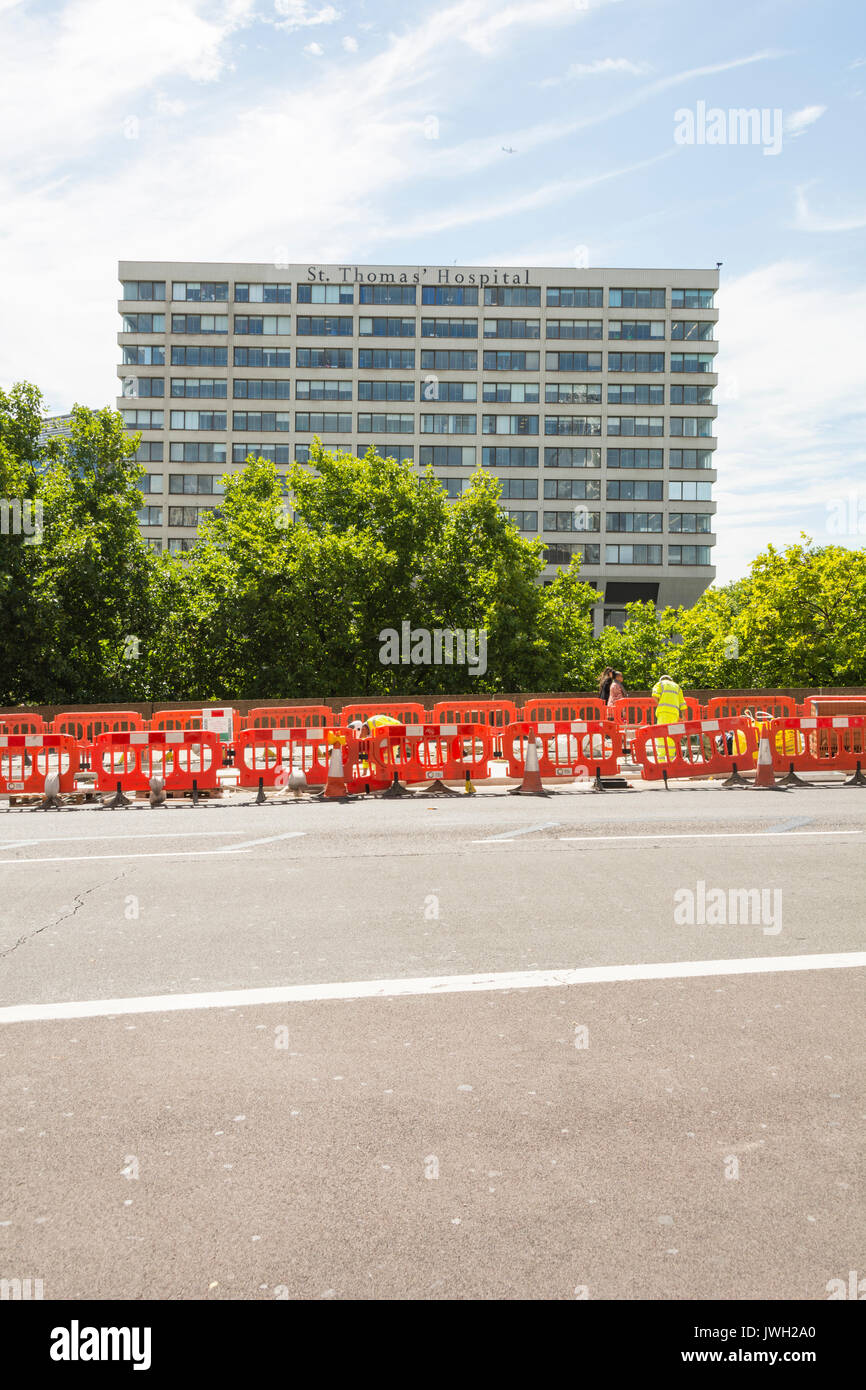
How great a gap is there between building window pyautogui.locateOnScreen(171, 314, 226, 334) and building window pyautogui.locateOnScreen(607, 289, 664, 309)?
31.1 metres

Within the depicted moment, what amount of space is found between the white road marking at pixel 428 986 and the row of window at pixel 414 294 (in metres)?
87.4


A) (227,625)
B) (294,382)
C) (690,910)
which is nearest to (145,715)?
(227,625)

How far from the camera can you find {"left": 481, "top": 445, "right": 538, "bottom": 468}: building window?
87625 mm

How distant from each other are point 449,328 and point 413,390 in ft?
19.1

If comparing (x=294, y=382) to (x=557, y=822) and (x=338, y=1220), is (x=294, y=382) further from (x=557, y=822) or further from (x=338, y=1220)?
(x=338, y=1220)

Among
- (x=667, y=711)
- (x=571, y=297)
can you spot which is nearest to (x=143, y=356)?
(x=571, y=297)

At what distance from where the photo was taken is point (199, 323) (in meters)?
87.1

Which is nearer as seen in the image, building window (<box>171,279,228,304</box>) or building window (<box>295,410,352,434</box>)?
building window (<box>171,279,228,304</box>)

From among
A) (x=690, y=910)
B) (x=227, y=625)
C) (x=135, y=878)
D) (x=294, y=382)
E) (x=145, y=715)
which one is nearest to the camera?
(x=690, y=910)

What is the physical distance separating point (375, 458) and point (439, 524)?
13.3ft

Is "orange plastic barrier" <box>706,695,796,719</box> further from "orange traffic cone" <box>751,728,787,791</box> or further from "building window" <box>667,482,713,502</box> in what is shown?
"building window" <box>667,482,713,502</box>

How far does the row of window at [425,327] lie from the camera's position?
8700cm

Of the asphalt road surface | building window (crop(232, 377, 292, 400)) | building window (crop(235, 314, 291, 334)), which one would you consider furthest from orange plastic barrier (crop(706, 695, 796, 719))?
building window (crop(235, 314, 291, 334))

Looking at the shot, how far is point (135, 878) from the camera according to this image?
30.2ft
